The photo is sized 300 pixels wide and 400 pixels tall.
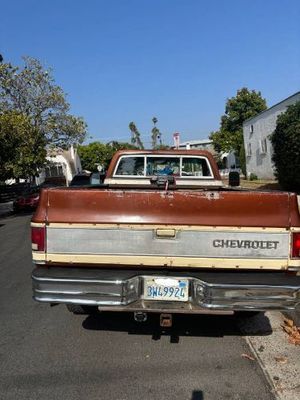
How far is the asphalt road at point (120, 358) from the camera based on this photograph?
4.09 meters

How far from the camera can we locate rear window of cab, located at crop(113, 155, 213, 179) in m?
8.03

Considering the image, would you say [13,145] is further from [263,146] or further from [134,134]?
[134,134]

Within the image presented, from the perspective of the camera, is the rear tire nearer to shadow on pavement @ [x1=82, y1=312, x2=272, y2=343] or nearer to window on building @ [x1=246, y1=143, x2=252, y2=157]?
shadow on pavement @ [x1=82, y1=312, x2=272, y2=343]

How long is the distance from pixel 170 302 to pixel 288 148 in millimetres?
16552

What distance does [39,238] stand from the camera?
14.9ft

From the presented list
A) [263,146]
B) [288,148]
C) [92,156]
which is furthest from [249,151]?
[92,156]

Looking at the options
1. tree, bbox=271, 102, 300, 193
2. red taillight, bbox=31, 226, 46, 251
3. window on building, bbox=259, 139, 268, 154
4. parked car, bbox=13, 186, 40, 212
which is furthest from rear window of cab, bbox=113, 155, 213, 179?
window on building, bbox=259, 139, 268, 154

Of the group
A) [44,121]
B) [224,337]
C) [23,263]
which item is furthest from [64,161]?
[224,337]

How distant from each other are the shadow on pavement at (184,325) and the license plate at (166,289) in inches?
41.4

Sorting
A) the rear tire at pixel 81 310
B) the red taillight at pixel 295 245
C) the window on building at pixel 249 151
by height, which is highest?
the window on building at pixel 249 151

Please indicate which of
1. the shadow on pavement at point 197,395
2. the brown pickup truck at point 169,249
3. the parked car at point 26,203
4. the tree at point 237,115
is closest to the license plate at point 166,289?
the brown pickup truck at point 169,249

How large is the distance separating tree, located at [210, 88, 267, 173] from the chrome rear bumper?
162 feet

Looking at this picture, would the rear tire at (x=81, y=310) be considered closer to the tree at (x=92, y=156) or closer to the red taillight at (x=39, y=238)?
the red taillight at (x=39, y=238)

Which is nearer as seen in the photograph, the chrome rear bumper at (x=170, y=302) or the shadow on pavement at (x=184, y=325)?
the chrome rear bumper at (x=170, y=302)
